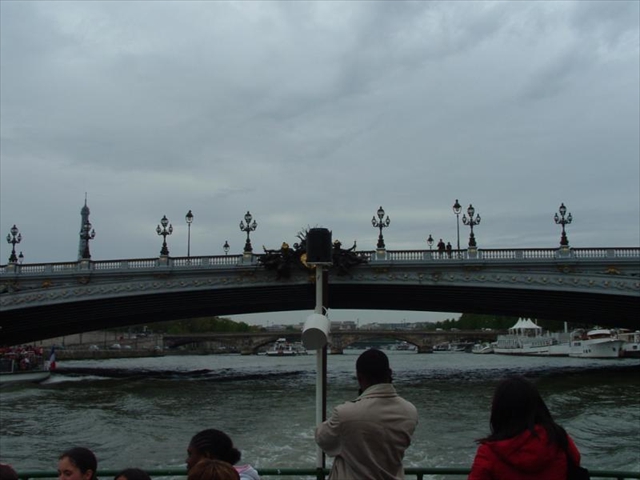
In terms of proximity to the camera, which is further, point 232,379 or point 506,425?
point 232,379

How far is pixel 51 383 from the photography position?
50688 millimetres

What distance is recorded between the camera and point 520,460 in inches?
153

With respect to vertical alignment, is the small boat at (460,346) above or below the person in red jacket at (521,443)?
below

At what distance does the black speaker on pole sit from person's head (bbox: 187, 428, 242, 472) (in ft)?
9.25

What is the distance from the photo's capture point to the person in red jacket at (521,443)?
3.91m

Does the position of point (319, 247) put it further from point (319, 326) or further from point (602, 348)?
point (602, 348)

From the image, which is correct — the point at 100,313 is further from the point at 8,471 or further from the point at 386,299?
the point at 8,471

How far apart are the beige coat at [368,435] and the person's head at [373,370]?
0.05 meters

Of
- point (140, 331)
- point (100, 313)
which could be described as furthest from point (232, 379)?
point (140, 331)

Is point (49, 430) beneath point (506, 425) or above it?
beneath

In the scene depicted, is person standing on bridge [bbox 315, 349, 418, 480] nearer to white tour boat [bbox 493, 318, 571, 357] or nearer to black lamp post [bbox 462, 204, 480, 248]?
black lamp post [bbox 462, 204, 480, 248]

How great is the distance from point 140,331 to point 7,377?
11409 cm

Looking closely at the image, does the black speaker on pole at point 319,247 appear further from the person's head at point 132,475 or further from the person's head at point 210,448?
the person's head at point 132,475

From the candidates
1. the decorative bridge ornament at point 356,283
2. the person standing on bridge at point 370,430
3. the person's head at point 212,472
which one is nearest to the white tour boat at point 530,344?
the decorative bridge ornament at point 356,283
